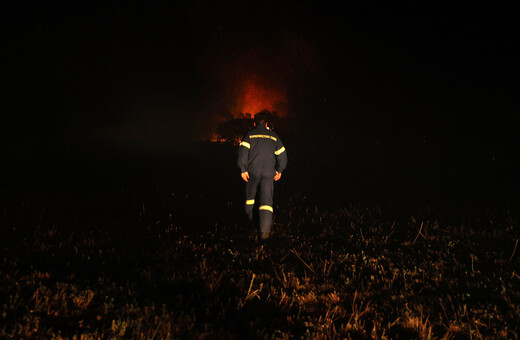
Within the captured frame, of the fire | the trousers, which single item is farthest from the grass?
the fire

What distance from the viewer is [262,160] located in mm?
6578

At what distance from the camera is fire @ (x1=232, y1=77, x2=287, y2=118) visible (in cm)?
3572

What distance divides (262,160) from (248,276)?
238 cm

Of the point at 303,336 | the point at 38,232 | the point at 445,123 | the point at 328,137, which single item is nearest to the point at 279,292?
the point at 303,336

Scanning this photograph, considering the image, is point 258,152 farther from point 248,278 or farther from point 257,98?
point 257,98

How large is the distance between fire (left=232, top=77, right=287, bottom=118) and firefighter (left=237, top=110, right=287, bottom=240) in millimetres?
28313

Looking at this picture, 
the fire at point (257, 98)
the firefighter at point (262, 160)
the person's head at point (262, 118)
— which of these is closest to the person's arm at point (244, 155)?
the firefighter at point (262, 160)

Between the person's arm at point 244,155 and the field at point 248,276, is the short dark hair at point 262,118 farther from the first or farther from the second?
the field at point 248,276

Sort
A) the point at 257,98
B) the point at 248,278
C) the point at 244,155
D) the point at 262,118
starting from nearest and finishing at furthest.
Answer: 1. the point at 248,278
2. the point at 244,155
3. the point at 262,118
4. the point at 257,98

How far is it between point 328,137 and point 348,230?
1943 centimetres

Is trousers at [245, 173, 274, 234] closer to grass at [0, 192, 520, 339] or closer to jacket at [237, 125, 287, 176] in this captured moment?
jacket at [237, 125, 287, 176]

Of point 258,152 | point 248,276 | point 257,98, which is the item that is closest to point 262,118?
point 258,152

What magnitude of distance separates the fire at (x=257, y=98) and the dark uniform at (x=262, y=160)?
93.0 ft

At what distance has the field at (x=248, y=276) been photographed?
3.59 metres
